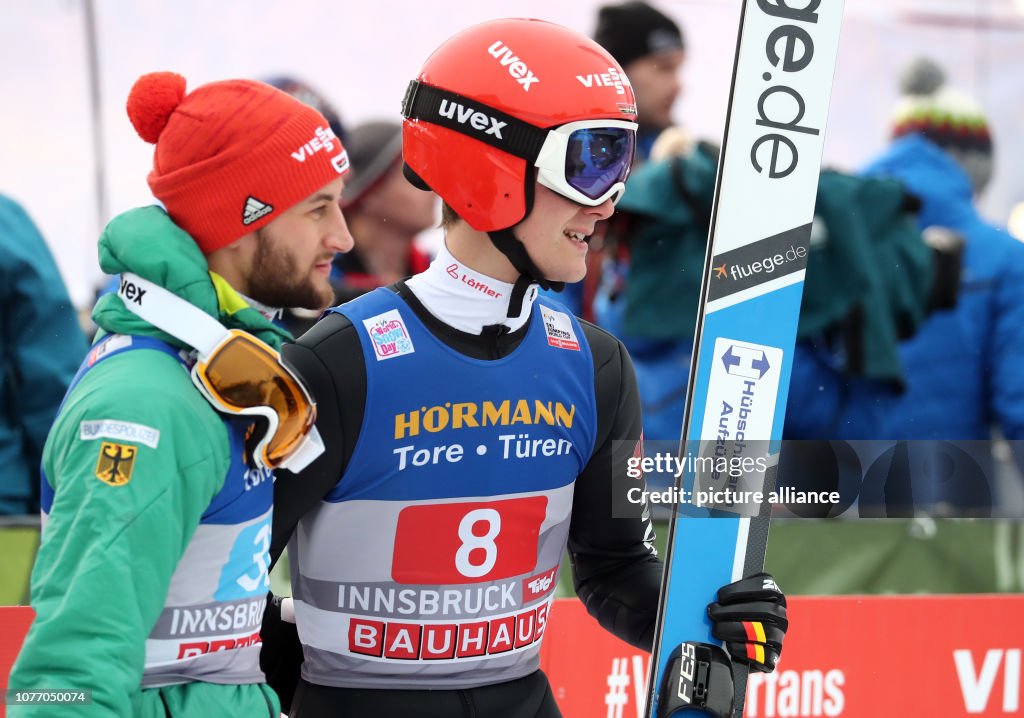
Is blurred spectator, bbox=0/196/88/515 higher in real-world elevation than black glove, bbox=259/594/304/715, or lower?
higher

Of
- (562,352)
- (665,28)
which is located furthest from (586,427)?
(665,28)

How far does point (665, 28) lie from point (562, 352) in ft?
9.56

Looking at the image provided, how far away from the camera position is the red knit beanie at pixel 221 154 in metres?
2.35

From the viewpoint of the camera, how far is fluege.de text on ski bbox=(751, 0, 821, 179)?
2686 mm

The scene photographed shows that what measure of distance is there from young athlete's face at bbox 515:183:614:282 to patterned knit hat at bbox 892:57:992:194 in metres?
3.28

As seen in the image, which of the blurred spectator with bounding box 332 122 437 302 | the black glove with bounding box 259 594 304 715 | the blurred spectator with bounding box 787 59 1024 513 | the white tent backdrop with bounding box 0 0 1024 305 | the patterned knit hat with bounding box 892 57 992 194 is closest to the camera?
the black glove with bounding box 259 594 304 715

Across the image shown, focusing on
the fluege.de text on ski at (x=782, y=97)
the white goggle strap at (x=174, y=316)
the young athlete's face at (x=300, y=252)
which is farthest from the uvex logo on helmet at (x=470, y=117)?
the white goggle strap at (x=174, y=316)

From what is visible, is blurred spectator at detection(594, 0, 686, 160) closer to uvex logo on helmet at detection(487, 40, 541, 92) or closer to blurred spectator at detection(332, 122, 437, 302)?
blurred spectator at detection(332, 122, 437, 302)

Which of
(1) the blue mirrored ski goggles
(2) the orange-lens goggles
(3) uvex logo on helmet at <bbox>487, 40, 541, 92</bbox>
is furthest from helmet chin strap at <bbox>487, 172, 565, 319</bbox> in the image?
(2) the orange-lens goggles

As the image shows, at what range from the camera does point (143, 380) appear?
204cm

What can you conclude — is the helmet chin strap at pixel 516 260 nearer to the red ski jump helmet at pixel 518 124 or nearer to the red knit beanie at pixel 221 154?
the red ski jump helmet at pixel 518 124

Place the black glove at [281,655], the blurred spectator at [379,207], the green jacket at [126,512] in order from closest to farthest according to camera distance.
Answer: the green jacket at [126,512], the black glove at [281,655], the blurred spectator at [379,207]

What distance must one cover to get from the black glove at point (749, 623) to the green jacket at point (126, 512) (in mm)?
921

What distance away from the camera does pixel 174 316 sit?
7.00ft
